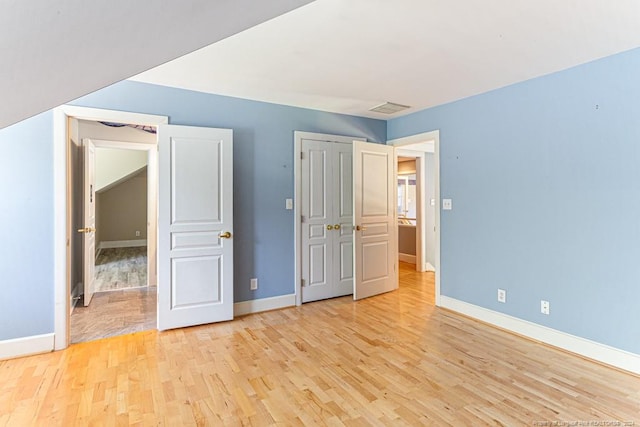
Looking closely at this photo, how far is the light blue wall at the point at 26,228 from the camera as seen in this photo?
8.76ft

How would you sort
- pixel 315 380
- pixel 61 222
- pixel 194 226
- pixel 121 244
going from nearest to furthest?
pixel 315 380 → pixel 61 222 → pixel 194 226 → pixel 121 244

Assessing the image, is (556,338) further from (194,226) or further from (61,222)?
(61,222)

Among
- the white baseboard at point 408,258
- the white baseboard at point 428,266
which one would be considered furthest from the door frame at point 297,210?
the white baseboard at point 408,258

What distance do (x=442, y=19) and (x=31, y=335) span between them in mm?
3912

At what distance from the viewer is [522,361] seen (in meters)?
2.61

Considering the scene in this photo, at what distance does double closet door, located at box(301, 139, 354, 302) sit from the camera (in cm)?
410

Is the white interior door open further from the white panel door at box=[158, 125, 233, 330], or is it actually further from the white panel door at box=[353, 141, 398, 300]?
the white panel door at box=[353, 141, 398, 300]

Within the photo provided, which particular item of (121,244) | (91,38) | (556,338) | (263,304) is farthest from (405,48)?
(121,244)

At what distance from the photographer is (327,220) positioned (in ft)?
13.9

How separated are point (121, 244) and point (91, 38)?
9.12m

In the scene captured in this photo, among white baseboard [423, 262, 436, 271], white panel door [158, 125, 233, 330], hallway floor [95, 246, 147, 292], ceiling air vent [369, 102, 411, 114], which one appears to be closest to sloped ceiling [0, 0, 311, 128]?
white panel door [158, 125, 233, 330]

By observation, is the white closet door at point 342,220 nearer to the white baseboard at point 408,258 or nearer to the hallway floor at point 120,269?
the white baseboard at point 408,258

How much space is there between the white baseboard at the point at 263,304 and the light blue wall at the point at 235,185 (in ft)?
0.19

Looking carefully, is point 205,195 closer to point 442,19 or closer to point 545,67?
point 442,19
